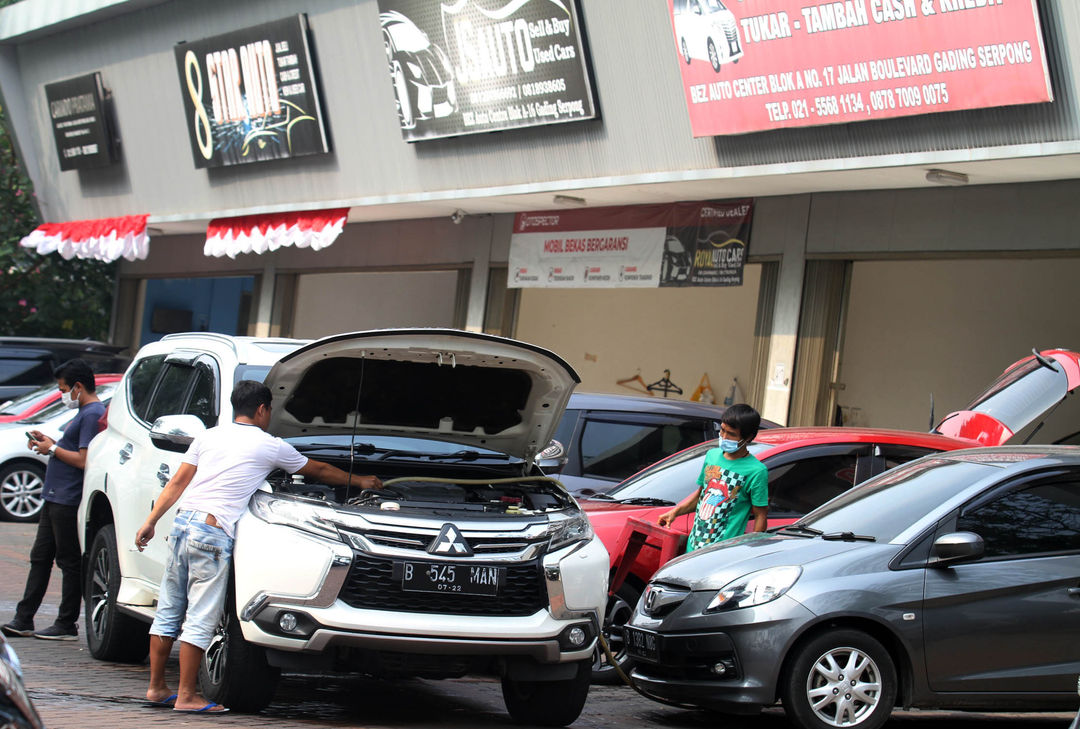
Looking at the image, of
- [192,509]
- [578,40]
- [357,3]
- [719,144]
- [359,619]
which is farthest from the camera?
[357,3]

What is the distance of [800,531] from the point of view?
7.20 metres

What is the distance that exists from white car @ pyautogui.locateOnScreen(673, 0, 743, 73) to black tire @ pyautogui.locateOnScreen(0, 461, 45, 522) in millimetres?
9162

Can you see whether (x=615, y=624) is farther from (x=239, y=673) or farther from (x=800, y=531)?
(x=239, y=673)

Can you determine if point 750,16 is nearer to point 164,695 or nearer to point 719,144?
point 719,144

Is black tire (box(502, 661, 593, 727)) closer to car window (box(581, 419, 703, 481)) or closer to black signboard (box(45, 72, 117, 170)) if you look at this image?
car window (box(581, 419, 703, 481))

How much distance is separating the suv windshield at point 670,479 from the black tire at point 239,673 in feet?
10.8

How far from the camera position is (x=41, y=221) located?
2616 cm

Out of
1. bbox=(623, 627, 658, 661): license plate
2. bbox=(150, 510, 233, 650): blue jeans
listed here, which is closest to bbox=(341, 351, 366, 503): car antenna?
bbox=(150, 510, 233, 650): blue jeans

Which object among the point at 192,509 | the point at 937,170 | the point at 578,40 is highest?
the point at 578,40

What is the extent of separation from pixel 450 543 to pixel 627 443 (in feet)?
15.3

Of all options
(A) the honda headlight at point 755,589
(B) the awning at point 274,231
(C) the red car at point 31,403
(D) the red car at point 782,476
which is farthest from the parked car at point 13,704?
→ (B) the awning at point 274,231

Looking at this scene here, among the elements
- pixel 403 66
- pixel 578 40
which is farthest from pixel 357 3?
pixel 578 40

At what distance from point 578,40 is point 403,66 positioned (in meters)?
3.28

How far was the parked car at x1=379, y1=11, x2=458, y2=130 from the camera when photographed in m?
16.7
